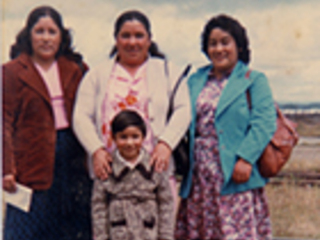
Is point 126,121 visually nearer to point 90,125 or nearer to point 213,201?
point 90,125

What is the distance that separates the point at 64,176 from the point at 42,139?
31cm

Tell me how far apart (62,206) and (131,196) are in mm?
685

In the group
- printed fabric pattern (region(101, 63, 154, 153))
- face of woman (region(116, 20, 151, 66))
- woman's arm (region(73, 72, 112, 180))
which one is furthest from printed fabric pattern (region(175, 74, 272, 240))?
woman's arm (region(73, 72, 112, 180))

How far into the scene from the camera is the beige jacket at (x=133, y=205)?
11.3 feet

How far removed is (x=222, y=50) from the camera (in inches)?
142

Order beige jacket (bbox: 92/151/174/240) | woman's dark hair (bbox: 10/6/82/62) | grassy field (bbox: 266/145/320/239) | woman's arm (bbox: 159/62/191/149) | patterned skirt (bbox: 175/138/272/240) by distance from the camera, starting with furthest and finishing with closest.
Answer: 1. woman's dark hair (bbox: 10/6/82/62)
2. grassy field (bbox: 266/145/320/239)
3. woman's arm (bbox: 159/62/191/149)
4. patterned skirt (bbox: 175/138/272/240)
5. beige jacket (bbox: 92/151/174/240)

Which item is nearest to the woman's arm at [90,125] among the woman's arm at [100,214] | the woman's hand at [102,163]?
the woman's hand at [102,163]

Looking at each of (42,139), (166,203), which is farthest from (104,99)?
(166,203)

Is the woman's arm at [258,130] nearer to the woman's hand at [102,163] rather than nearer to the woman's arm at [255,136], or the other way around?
the woman's arm at [255,136]

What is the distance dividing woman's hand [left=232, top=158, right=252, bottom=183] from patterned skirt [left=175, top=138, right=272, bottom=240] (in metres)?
0.09

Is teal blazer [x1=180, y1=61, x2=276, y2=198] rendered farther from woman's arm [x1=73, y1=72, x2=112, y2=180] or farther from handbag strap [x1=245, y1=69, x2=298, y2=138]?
woman's arm [x1=73, y1=72, x2=112, y2=180]

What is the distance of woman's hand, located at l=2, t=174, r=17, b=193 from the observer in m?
3.88

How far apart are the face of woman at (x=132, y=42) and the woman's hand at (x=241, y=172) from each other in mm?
977

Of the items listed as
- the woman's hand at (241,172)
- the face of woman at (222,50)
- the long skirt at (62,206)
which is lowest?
the long skirt at (62,206)
